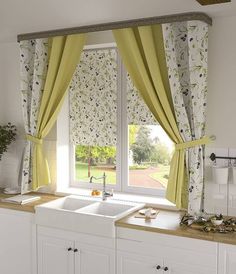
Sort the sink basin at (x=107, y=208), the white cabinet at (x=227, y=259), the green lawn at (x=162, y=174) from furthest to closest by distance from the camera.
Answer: the green lawn at (x=162, y=174)
the sink basin at (x=107, y=208)
the white cabinet at (x=227, y=259)

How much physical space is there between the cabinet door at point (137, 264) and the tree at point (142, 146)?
1109mm

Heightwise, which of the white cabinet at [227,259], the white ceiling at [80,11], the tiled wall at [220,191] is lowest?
the white cabinet at [227,259]

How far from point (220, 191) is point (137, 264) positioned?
2.96 ft

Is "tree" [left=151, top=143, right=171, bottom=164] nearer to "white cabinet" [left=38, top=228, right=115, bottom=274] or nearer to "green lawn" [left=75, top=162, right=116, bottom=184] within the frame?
"green lawn" [left=75, top=162, right=116, bottom=184]

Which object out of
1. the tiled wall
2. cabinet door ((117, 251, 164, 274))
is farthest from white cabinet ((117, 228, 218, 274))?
the tiled wall

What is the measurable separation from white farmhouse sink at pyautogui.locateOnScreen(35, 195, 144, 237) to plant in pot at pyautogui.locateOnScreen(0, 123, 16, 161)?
0.86 meters

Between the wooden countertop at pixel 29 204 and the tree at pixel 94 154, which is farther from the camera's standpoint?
the tree at pixel 94 154

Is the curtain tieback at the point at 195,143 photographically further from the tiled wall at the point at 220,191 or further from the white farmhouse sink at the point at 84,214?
the white farmhouse sink at the point at 84,214

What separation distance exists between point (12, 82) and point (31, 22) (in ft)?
2.95

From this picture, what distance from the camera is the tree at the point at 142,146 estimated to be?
155 inches

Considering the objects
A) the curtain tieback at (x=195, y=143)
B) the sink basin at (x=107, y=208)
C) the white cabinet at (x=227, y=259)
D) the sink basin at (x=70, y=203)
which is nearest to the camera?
the white cabinet at (x=227, y=259)

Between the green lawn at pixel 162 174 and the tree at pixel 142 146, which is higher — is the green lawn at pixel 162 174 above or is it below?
below

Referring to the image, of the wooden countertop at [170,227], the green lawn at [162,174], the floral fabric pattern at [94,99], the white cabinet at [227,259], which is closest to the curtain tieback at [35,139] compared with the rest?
the floral fabric pattern at [94,99]

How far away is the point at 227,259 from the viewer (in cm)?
277
